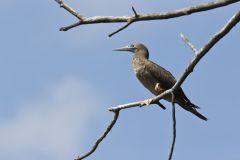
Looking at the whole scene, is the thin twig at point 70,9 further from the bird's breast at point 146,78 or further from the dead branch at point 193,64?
the bird's breast at point 146,78

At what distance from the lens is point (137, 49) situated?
1359 cm

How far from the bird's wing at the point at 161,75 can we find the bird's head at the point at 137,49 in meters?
0.91

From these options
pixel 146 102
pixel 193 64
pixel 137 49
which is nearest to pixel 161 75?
pixel 137 49

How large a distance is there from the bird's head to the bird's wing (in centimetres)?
91

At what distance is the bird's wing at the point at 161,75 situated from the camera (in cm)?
1184

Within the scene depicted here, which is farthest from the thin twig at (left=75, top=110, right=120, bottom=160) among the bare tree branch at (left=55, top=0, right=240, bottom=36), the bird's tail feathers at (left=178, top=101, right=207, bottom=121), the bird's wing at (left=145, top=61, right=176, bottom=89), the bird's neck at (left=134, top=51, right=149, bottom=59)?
the bird's neck at (left=134, top=51, right=149, bottom=59)

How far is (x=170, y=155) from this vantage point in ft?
18.4

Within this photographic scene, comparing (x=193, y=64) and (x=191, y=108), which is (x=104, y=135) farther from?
(x=191, y=108)

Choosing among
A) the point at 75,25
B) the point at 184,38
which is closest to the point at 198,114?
the point at 184,38

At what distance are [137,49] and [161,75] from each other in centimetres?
171

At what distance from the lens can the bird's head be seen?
523 inches

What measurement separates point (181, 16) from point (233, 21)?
0.37m

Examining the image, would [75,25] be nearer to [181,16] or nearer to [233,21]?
[181,16]

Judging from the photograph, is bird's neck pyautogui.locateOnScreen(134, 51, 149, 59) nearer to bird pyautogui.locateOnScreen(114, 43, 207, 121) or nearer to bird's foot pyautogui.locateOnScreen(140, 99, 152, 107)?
bird pyautogui.locateOnScreen(114, 43, 207, 121)
